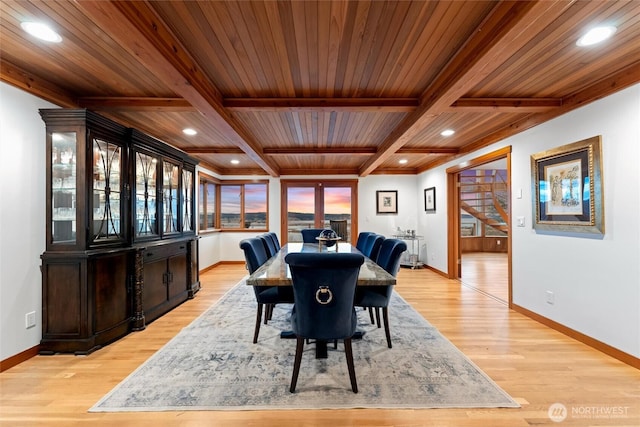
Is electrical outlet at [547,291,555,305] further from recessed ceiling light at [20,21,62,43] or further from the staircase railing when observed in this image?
the staircase railing

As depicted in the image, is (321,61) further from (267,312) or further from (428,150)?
(428,150)

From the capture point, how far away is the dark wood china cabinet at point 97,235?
7.92ft

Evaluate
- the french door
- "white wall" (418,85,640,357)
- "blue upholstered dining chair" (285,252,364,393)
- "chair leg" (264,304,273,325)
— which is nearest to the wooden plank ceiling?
"white wall" (418,85,640,357)

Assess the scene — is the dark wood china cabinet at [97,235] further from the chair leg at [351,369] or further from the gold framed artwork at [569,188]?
the gold framed artwork at [569,188]

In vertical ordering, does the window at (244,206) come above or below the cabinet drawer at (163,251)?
above

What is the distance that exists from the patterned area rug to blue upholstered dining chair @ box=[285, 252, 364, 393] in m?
0.18

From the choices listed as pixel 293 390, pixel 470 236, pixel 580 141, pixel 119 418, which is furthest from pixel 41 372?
pixel 470 236

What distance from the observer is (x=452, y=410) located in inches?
68.1

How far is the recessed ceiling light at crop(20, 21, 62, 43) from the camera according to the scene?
5.39 feet

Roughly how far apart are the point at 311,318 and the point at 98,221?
2.23 meters

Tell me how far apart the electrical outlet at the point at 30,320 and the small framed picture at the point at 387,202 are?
590 centimetres

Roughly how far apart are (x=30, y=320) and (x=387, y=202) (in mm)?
6088

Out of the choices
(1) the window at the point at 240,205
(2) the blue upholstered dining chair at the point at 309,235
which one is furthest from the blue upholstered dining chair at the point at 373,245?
(1) the window at the point at 240,205

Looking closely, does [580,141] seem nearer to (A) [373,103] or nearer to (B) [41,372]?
(A) [373,103]
